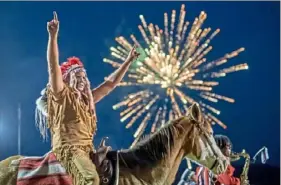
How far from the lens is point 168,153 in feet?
7.52

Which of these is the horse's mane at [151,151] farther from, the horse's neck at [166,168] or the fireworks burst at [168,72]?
the fireworks burst at [168,72]

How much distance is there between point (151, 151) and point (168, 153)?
7cm

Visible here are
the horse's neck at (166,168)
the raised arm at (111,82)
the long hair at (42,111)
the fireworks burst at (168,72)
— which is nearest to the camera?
the horse's neck at (166,168)

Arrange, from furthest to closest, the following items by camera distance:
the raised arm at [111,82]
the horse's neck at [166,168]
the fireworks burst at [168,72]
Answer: the fireworks burst at [168,72]
the raised arm at [111,82]
the horse's neck at [166,168]

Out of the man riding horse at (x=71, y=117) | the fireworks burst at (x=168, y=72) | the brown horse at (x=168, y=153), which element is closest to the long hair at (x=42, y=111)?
the man riding horse at (x=71, y=117)

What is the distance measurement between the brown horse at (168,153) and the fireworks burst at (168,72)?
2.83 m

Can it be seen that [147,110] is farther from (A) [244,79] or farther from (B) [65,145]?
(B) [65,145]

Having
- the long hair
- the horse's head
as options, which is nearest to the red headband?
→ the long hair

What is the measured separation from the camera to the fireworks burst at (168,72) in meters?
5.24

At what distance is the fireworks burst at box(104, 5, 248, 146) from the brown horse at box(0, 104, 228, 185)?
283 cm

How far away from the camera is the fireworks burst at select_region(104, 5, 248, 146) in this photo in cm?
524

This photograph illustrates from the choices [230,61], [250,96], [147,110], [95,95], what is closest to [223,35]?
[230,61]

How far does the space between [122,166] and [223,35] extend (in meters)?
3.57

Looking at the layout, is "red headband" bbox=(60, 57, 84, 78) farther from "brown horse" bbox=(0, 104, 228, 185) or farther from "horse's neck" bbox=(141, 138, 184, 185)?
"horse's neck" bbox=(141, 138, 184, 185)
